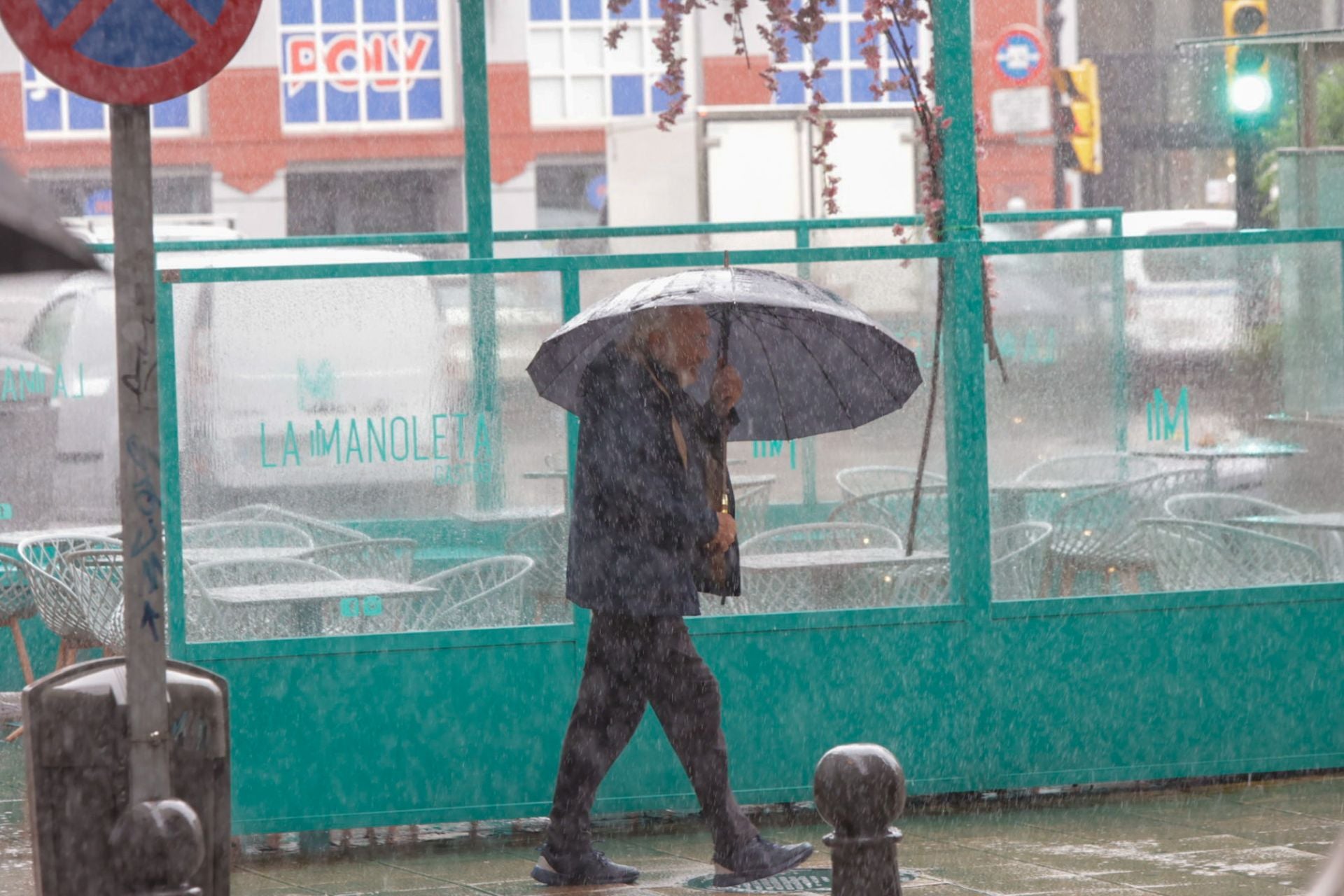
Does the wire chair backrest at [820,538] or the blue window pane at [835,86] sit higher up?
the blue window pane at [835,86]

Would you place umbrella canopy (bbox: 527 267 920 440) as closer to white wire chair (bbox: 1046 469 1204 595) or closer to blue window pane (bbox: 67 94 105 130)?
white wire chair (bbox: 1046 469 1204 595)

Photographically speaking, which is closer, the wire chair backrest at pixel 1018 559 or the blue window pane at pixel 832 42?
the wire chair backrest at pixel 1018 559

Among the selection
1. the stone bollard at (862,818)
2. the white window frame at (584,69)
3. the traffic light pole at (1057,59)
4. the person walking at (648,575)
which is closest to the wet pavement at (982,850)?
the person walking at (648,575)

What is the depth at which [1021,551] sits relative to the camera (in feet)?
25.1

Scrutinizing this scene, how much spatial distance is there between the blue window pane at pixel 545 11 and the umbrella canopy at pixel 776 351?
2692 centimetres

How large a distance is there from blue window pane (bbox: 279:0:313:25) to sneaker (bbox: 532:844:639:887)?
28416 millimetres

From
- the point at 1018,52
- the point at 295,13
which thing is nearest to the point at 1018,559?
the point at 1018,52

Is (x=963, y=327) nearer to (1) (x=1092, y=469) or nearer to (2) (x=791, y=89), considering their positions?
(1) (x=1092, y=469)

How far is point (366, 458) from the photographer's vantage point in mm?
7230

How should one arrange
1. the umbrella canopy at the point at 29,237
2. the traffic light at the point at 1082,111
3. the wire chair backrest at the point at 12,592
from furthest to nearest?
the traffic light at the point at 1082,111 < the wire chair backrest at the point at 12,592 < the umbrella canopy at the point at 29,237

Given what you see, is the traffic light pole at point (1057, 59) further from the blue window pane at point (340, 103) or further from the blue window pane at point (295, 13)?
the blue window pane at point (295, 13)

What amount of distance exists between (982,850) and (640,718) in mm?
1262

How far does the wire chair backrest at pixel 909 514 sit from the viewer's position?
760 cm

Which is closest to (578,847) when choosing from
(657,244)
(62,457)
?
(62,457)
